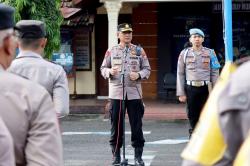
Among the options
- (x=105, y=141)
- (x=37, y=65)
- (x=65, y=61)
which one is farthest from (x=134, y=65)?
(x=65, y=61)

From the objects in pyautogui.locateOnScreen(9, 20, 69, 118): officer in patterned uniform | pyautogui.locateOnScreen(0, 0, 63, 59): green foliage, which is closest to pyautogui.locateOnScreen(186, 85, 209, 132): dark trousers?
pyautogui.locateOnScreen(0, 0, 63, 59): green foliage

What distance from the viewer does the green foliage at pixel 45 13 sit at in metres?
15.0

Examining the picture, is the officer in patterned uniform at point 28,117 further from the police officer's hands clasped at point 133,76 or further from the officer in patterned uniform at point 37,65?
the police officer's hands clasped at point 133,76

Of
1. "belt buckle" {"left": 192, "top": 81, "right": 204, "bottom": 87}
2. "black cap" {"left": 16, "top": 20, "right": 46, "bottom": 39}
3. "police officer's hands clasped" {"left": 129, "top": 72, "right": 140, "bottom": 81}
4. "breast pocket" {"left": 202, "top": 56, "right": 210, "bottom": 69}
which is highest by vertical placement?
"black cap" {"left": 16, "top": 20, "right": 46, "bottom": 39}

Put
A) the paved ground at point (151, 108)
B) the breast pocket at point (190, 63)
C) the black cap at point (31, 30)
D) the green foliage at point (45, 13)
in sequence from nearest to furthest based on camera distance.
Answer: the black cap at point (31, 30), the breast pocket at point (190, 63), the green foliage at point (45, 13), the paved ground at point (151, 108)

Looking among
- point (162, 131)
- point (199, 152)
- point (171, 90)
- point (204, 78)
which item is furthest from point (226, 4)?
point (171, 90)

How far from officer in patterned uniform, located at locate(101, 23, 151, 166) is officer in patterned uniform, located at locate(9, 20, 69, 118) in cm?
312

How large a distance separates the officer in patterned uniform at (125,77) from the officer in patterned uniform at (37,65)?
10.2 feet

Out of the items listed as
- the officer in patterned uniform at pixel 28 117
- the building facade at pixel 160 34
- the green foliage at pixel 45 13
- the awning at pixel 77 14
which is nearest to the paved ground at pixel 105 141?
the green foliage at pixel 45 13

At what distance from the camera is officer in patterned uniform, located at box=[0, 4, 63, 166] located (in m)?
3.31

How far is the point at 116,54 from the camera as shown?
9.99 metres

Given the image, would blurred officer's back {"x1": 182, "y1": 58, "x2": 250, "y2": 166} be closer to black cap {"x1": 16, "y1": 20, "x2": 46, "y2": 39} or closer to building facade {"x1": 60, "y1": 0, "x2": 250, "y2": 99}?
black cap {"x1": 16, "y1": 20, "x2": 46, "y2": 39}

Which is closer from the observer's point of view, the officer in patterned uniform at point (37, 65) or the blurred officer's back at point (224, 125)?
the blurred officer's back at point (224, 125)

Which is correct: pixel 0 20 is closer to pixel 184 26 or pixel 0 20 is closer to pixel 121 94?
pixel 121 94
